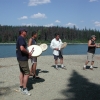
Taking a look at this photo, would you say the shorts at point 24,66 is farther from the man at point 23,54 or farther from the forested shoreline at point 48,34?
the forested shoreline at point 48,34

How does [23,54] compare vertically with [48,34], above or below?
below

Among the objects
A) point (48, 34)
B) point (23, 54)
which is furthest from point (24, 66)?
point (48, 34)

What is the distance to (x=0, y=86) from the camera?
7625 millimetres

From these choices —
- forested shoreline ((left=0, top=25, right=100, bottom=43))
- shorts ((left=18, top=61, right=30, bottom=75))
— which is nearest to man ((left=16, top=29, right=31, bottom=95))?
shorts ((left=18, top=61, right=30, bottom=75))

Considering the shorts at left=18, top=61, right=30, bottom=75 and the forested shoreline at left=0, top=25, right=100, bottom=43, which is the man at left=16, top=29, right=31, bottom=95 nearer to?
the shorts at left=18, top=61, right=30, bottom=75

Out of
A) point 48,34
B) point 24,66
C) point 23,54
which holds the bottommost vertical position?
point 24,66

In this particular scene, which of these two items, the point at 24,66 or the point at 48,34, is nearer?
the point at 24,66

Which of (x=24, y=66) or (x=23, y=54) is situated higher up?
(x=23, y=54)

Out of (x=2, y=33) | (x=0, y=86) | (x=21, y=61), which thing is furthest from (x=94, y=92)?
(x=2, y=33)

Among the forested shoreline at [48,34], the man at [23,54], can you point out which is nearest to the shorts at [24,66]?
the man at [23,54]

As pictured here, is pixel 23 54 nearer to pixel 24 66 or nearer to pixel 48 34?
pixel 24 66

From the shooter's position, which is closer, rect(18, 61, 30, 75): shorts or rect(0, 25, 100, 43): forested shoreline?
Result: rect(18, 61, 30, 75): shorts

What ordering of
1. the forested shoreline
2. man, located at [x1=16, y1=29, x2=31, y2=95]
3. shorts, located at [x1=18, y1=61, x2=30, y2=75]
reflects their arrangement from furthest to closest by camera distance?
the forested shoreline, shorts, located at [x1=18, y1=61, x2=30, y2=75], man, located at [x1=16, y1=29, x2=31, y2=95]

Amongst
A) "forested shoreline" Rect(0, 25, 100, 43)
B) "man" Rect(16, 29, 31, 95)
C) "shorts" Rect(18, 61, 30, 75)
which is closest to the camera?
"man" Rect(16, 29, 31, 95)
